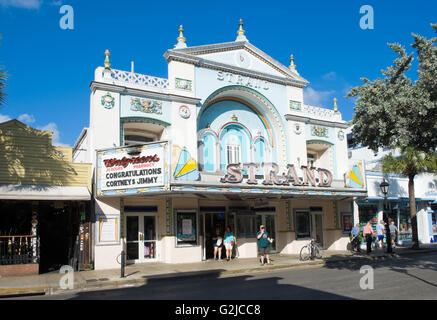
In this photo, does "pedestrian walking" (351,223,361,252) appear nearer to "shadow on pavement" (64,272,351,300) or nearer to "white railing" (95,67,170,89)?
"shadow on pavement" (64,272,351,300)

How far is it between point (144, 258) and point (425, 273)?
11745mm

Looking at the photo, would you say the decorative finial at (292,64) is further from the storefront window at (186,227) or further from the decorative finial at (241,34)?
the storefront window at (186,227)

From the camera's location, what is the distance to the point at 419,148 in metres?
12.3

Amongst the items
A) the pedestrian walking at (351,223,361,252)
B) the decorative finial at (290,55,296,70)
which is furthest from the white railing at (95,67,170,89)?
the pedestrian walking at (351,223,361,252)

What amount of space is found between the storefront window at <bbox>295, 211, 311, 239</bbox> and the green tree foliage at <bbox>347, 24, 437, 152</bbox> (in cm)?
1169

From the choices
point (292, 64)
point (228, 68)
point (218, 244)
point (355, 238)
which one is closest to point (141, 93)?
point (228, 68)

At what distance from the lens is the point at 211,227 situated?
21.5 metres

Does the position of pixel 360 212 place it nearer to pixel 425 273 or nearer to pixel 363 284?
pixel 425 273

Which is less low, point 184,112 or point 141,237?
point 184,112

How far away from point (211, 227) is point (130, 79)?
8.50 metres

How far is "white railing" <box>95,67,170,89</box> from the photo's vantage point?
61.2 ft

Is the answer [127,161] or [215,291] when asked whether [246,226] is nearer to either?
[127,161]
